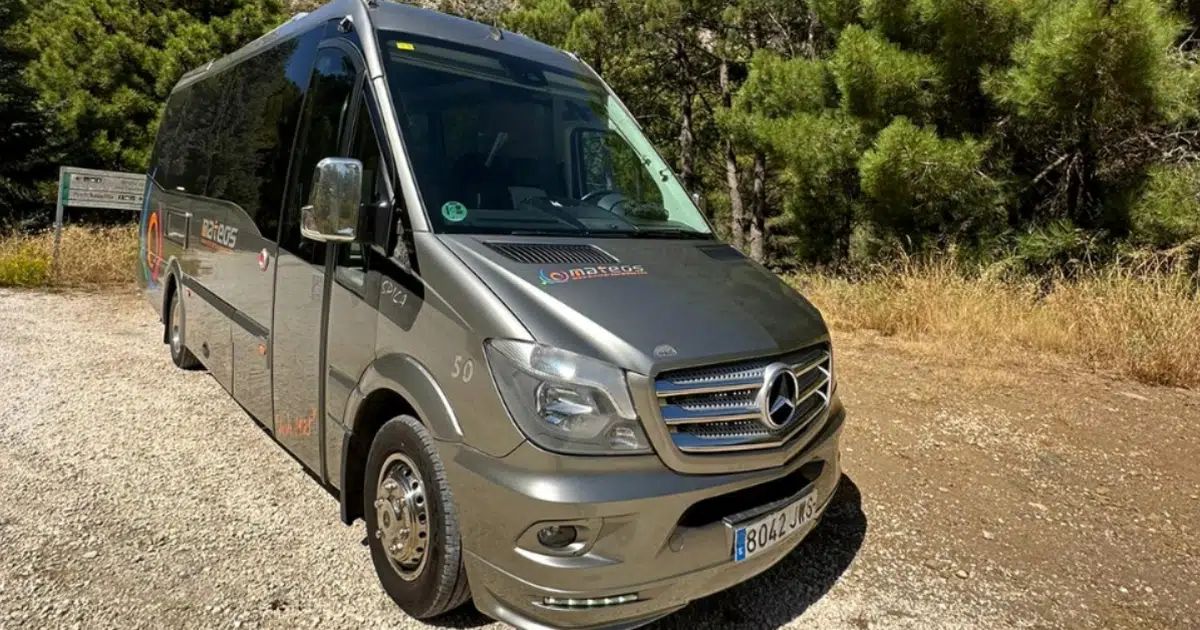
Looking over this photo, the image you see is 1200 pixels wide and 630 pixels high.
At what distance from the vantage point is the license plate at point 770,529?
2.39m

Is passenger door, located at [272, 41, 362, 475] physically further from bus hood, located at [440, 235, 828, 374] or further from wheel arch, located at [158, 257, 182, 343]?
wheel arch, located at [158, 257, 182, 343]

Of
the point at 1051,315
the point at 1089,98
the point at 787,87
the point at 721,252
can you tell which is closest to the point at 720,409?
the point at 721,252

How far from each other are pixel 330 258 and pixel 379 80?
0.81 metres

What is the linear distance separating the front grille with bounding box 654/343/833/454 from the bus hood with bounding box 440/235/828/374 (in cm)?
5

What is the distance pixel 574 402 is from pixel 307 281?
176 cm

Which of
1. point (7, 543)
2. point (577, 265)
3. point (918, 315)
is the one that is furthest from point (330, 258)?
point (918, 315)

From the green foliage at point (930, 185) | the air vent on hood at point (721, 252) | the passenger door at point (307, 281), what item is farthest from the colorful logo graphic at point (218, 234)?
the green foliage at point (930, 185)

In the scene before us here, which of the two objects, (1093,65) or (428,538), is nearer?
(428,538)

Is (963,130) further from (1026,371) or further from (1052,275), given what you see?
(1026,371)

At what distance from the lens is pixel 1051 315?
7.32 meters

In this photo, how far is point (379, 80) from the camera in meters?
3.02

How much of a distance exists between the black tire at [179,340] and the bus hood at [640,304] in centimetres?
407

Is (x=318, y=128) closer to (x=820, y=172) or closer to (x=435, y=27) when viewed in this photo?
(x=435, y=27)

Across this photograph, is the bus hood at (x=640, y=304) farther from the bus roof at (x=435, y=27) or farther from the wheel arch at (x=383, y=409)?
the bus roof at (x=435, y=27)
